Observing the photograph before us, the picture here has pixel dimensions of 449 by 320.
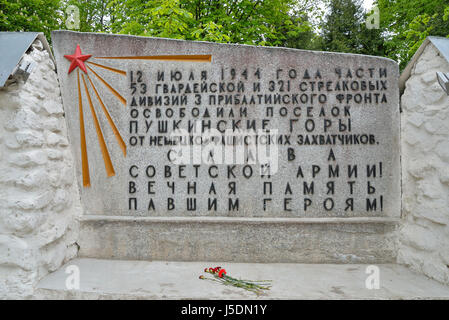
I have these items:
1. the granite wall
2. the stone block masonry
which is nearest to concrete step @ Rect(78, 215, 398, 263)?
the granite wall

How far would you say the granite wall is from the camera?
10.2 feet

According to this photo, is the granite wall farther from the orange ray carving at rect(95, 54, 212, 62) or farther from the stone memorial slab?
the orange ray carving at rect(95, 54, 212, 62)

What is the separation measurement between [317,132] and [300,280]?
170 centimetres

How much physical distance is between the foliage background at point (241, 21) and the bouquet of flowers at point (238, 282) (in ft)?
14.2

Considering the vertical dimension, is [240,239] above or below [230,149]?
below

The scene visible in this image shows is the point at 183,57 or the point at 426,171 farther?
the point at 183,57

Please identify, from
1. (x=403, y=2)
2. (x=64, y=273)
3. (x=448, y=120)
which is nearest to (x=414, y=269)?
(x=448, y=120)

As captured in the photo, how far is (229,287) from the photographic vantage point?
2.98 meters

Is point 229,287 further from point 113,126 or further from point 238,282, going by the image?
point 113,126

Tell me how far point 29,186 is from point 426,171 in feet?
13.3

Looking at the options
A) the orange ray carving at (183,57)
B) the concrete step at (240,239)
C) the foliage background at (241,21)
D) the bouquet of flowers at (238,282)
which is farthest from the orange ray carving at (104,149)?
the foliage background at (241,21)

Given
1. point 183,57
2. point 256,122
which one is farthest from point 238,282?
point 183,57

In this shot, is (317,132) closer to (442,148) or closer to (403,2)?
(442,148)

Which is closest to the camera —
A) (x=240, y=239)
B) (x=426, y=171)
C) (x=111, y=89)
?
(x=426, y=171)
